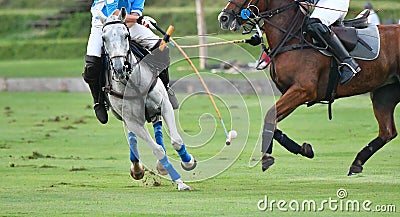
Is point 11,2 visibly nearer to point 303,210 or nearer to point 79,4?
Answer: point 79,4

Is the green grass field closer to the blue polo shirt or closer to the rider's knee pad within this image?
the rider's knee pad

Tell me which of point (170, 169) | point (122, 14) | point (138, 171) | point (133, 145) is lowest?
point (138, 171)

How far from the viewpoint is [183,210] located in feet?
33.7

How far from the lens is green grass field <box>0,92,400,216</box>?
1066 cm

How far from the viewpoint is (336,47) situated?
12.1 m

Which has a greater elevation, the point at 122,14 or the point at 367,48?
the point at 122,14

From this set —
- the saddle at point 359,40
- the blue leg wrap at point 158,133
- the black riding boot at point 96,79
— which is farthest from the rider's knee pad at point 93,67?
the saddle at point 359,40

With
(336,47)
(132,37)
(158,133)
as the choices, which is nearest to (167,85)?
(158,133)

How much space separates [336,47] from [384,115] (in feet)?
3.76

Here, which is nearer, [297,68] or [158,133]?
[297,68]

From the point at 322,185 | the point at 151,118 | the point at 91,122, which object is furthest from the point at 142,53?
the point at 91,122

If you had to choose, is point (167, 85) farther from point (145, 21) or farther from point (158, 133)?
point (145, 21)

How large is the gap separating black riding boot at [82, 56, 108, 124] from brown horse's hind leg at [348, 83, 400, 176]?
111 inches

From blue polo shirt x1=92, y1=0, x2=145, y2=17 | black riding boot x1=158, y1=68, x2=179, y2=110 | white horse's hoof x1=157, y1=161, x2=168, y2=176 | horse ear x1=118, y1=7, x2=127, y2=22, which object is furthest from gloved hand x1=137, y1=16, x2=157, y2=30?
white horse's hoof x1=157, y1=161, x2=168, y2=176
